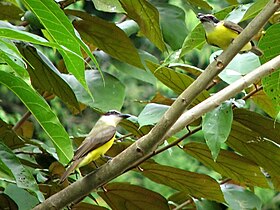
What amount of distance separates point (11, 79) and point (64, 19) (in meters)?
0.12

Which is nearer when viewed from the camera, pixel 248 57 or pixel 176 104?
pixel 176 104

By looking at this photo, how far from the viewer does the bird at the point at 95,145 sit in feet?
4.00

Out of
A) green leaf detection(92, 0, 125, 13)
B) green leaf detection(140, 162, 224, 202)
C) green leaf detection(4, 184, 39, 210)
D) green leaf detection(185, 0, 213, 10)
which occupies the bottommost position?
green leaf detection(140, 162, 224, 202)

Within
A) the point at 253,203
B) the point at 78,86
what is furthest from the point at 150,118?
the point at 253,203

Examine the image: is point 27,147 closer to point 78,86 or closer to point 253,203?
point 78,86

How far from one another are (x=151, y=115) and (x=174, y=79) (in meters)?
0.13

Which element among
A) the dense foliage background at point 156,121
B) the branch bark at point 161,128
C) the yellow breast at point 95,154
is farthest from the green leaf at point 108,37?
the branch bark at point 161,128

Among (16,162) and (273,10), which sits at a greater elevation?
(273,10)

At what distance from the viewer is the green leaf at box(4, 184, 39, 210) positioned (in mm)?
1153

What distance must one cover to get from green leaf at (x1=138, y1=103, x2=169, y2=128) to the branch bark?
204mm

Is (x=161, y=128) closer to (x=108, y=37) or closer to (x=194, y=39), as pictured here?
(x=194, y=39)

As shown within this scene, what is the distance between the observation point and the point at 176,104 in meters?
0.84

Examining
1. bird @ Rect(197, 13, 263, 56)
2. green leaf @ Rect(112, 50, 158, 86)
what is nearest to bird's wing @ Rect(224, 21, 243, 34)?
bird @ Rect(197, 13, 263, 56)

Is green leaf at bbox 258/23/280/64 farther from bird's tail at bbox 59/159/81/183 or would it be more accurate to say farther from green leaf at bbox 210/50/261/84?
bird's tail at bbox 59/159/81/183
